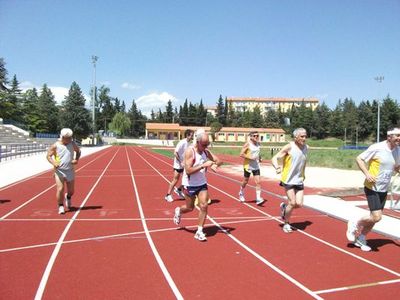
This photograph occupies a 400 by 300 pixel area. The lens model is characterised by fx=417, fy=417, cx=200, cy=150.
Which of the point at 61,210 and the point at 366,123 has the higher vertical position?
the point at 366,123

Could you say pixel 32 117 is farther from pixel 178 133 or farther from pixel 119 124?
pixel 178 133

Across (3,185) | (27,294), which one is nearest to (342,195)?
(27,294)

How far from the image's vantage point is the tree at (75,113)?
6619 centimetres

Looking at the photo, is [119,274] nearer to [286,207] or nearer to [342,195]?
[286,207]

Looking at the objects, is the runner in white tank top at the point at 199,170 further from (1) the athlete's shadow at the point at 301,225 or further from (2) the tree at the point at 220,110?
(2) the tree at the point at 220,110

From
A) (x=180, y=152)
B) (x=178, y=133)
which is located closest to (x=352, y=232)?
(x=180, y=152)

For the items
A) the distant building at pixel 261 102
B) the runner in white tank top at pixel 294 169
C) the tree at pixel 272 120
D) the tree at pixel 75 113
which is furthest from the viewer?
the distant building at pixel 261 102

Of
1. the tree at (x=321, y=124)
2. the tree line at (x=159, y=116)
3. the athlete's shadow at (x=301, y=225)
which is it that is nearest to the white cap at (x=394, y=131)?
the athlete's shadow at (x=301, y=225)

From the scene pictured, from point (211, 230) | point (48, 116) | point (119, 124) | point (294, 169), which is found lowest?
point (211, 230)

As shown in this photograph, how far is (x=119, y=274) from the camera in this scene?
16.5 feet

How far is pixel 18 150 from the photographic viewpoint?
32281 mm

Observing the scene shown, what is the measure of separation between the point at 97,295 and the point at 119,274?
2.16 ft

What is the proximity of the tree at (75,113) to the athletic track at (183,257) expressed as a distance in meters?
58.9

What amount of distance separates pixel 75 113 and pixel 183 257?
64.3m
